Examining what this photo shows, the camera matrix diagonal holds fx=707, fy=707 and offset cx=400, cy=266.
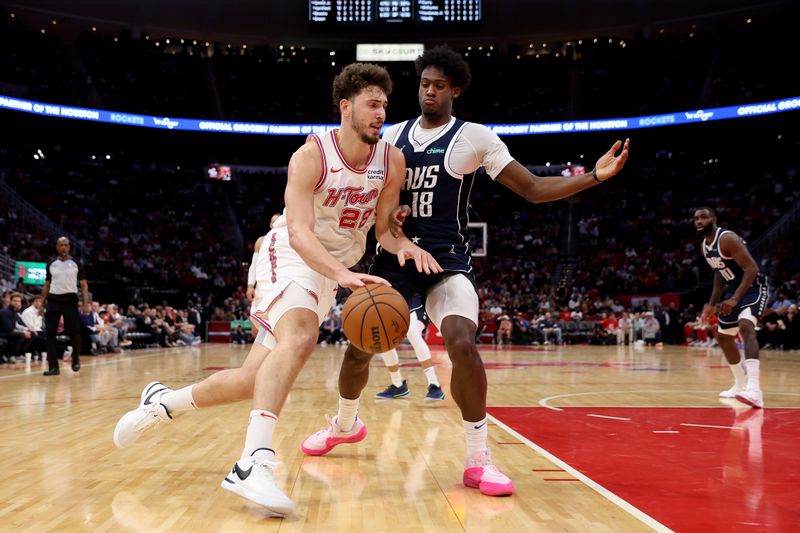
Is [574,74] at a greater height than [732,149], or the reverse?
[574,74]

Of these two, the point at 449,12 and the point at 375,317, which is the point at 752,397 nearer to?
the point at 375,317

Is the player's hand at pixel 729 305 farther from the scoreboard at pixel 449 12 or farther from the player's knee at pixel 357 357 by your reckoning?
the scoreboard at pixel 449 12

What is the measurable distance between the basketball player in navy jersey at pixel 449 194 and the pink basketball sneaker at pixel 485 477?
0.06m

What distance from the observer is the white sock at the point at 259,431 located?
10.5 ft

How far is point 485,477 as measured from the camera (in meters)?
3.49

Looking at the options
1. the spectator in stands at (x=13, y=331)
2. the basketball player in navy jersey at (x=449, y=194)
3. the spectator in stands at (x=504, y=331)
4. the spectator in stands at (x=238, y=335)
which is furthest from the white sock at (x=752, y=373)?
the spectator in stands at (x=238, y=335)

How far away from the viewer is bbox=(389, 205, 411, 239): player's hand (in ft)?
12.5

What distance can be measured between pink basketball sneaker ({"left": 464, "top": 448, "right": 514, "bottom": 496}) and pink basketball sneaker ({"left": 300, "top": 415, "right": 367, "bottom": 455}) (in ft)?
3.58

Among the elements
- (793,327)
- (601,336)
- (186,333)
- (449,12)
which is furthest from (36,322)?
(449,12)

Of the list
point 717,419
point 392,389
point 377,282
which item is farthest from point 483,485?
point 392,389

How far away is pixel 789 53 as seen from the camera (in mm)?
29203

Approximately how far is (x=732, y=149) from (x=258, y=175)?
75.6 ft

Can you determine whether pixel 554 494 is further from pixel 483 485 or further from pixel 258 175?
pixel 258 175

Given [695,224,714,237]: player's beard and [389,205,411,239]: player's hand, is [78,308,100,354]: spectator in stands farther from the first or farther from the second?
[389,205,411,239]: player's hand
